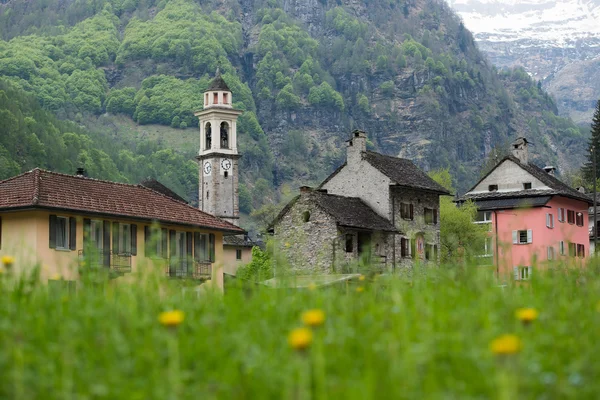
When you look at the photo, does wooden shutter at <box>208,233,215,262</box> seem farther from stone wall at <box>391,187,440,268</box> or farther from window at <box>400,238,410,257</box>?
window at <box>400,238,410,257</box>

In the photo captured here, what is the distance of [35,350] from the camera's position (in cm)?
834

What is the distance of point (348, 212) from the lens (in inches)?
2534

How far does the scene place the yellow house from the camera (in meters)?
43.4

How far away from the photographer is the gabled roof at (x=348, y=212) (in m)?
62.2

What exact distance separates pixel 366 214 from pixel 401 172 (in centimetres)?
602

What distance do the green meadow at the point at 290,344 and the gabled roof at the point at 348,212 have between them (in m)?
50.7

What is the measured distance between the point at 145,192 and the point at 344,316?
143ft

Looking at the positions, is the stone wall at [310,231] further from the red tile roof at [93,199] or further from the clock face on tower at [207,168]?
the clock face on tower at [207,168]

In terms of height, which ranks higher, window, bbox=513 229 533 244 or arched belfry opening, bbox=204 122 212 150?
arched belfry opening, bbox=204 122 212 150

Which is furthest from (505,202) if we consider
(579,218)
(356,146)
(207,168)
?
(207,168)

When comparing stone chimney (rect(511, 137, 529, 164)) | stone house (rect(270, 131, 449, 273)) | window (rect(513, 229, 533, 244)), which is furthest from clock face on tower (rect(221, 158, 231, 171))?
stone house (rect(270, 131, 449, 273))

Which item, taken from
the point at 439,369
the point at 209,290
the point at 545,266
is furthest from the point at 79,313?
the point at 545,266

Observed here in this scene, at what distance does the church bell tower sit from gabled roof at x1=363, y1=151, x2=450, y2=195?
60140 millimetres

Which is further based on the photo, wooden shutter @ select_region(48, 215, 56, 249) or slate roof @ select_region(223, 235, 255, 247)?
slate roof @ select_region(223, 235, 255, 247)
